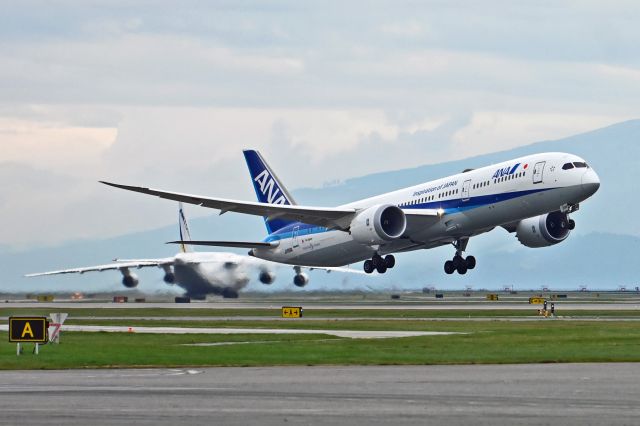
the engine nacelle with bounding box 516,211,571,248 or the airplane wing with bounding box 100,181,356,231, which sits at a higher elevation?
the airplane wing with bounding box 100,181,356,231

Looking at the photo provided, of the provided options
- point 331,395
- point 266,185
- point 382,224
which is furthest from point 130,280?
point 331,395

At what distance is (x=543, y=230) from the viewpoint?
254 ft

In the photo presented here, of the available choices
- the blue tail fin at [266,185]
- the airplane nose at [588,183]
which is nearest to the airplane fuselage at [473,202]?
the airplane nose at [588,183]

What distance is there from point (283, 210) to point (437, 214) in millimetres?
10148

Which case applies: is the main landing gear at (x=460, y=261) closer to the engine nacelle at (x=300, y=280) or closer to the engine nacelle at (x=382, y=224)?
the engine nacelle at (x=382, y=224)

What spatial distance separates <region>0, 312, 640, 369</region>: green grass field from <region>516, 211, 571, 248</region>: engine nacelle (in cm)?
1941

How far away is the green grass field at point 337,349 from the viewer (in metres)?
37.8

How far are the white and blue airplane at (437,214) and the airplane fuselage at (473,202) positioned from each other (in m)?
0.05

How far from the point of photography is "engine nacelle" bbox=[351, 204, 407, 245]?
74.2 m

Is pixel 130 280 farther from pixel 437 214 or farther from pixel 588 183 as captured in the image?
pixel 588 183

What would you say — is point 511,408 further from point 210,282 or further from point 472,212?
point 210,282

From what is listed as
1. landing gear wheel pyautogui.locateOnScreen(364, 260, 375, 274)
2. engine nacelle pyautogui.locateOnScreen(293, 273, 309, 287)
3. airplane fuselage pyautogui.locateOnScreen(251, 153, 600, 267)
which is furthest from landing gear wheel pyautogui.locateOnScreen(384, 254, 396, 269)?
engine nacelle pyautogui.locateOnScreen(293, 273, 309, 287)

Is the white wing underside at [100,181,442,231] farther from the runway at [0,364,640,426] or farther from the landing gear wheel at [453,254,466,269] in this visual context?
the runway at [0,364,640,426]

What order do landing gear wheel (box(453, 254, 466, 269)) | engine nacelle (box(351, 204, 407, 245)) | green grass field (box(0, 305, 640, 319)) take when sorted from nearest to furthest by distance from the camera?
engine nacelle (box(351, 204, 407, 245)) < green grass field (box(0, 305, 640, 319)) < landing gear wheel (box(453, 254, 466, 269))
